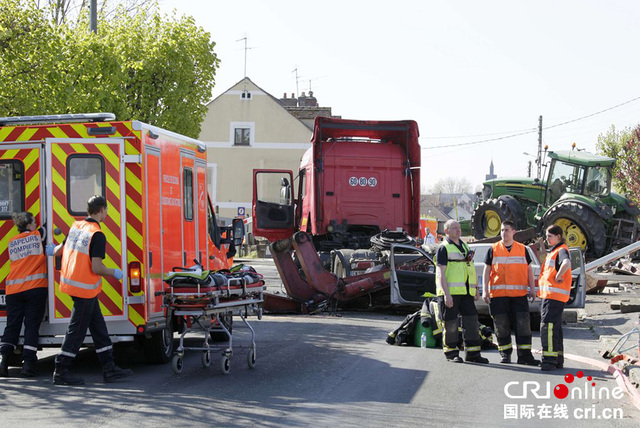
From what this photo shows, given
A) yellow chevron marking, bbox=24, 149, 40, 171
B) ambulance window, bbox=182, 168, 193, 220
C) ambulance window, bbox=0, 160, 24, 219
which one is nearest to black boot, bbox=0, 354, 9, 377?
ambulance window, bbox=0, 160, 24, 219

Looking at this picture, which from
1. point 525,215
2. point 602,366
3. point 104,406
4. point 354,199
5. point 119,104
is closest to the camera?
point 104,406

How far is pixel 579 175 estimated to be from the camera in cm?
2378

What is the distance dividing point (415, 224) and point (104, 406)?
1136 cm

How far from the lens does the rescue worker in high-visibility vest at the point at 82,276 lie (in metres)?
9.10

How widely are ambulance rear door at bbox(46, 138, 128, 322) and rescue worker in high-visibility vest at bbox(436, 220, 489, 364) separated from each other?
149 inches

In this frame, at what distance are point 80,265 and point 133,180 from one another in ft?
3.60

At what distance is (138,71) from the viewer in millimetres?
22266

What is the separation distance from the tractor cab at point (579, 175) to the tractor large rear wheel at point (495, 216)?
839 millimetres

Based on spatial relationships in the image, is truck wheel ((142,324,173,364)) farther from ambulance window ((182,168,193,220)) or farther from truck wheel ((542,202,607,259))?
truck wheel ((542,202,607,259))

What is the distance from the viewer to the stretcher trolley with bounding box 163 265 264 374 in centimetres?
949

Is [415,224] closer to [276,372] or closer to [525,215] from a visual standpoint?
[525,215]

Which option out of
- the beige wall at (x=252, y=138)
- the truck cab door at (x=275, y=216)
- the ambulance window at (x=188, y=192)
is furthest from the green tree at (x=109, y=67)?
the beige wall at (x=252, y=138)

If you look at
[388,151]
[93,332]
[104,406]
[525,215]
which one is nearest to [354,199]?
[388,151]

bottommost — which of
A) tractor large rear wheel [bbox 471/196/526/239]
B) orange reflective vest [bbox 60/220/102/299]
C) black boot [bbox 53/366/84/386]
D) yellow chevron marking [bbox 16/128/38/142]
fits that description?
black boot [bbox 53/366/84/386]
